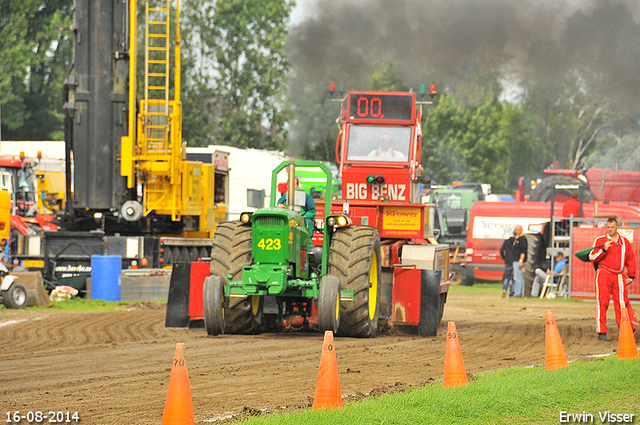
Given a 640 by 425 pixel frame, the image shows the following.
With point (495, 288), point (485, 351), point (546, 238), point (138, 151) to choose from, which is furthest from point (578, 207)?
point (485, 351)

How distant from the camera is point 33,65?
47500 millimetres

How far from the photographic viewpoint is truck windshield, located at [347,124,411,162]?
1648 centimetres

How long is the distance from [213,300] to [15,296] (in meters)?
6.95

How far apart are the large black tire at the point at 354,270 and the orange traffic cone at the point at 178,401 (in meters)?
6.48

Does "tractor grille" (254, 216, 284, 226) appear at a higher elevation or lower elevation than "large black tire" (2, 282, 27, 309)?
higher

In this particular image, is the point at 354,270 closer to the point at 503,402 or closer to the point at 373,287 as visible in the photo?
the point at 373,287

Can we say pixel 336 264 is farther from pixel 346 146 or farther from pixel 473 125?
pixel 473 125

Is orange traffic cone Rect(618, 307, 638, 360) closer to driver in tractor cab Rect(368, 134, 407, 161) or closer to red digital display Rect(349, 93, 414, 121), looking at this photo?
driver in tractor cab Rect(368, 134, 407, 161)

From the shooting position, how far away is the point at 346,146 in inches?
656

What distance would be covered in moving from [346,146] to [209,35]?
93.2 feet

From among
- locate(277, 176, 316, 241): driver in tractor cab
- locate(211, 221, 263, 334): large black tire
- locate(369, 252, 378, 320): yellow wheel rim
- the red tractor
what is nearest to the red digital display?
the red tractor

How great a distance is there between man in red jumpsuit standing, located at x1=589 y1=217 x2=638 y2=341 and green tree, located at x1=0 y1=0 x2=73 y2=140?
120 ft

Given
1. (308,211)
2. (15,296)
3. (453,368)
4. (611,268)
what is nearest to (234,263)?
(308,211)

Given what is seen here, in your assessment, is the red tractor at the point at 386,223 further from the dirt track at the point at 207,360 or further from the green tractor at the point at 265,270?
the dirt track at the point at 207,360
